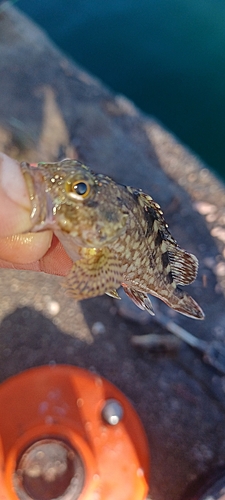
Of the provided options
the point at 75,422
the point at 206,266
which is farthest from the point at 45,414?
the point at 206,266

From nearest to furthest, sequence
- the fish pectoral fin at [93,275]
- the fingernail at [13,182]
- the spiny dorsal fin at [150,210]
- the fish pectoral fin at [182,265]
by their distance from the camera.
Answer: the fingernail at [13,182], the fish pectoral fin at [93,275], the spiny dorsal fin at [150,210], the fish pectoral fin at [182,265]

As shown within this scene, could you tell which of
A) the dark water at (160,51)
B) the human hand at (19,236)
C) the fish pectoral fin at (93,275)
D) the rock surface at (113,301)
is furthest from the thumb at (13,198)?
the dark water at (160,51)

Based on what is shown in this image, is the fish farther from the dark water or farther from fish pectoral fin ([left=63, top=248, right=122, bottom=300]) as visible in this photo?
the dark water

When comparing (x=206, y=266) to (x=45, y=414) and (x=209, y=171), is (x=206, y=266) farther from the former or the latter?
(x=45, y=414)

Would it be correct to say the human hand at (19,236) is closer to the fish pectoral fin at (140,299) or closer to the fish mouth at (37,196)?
the fish mouth at (37,196)

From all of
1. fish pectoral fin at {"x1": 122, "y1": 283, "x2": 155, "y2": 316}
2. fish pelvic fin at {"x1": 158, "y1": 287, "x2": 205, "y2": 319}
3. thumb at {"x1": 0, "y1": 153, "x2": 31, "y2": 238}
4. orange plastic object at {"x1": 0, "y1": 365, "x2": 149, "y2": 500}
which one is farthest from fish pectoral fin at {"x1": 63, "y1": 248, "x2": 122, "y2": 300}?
orange plastic object at {"x1": 0, "y1": 365, "x2": 149, "y2": 500}

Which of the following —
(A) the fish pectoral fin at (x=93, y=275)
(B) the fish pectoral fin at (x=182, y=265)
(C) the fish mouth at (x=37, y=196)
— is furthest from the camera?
(B) the fish pectoral fin at (x=182, y=265)
